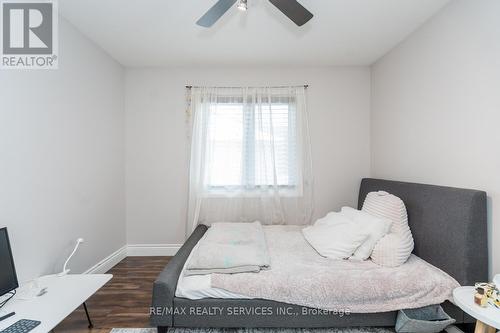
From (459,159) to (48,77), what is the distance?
11.0ft

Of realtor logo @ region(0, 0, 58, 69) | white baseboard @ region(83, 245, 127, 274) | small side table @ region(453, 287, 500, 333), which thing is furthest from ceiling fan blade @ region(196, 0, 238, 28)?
white baseboard @ region(83, 245, 127, 274)

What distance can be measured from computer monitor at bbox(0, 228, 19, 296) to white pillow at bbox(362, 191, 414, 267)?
255 cm

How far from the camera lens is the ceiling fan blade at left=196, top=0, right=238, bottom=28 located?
5.31ft

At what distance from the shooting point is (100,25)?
7.38 ft

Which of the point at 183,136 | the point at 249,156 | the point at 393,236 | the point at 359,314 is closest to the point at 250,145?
the point at 249,156

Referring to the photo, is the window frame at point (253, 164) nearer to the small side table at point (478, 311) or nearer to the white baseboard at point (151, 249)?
the white baseboard at point (151, 249)

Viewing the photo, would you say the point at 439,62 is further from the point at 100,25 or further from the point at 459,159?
the point at 100,25

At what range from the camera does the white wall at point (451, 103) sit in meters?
1.61

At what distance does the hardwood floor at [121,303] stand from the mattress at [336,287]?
2.19ft

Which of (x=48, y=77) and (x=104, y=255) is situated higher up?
(x=48, y=77)

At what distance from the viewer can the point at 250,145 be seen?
312 centimetres

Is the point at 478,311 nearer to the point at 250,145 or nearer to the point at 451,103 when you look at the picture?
the point at 451,103

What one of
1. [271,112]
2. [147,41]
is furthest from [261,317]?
[147,41]

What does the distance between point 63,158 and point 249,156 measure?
75.9 inches
